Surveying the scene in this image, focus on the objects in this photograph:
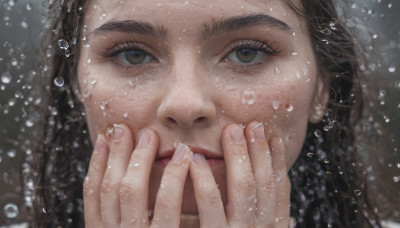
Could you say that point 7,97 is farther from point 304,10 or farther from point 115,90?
point 304,10

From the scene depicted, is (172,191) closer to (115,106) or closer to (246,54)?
(115,106)

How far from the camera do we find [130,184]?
1.22 meters

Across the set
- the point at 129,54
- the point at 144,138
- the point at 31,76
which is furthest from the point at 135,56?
the point at 31,76

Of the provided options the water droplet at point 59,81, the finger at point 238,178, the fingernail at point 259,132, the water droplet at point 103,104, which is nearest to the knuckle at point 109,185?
the water droplet at point 103,104

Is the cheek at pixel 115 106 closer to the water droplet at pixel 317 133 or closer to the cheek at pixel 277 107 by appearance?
the cheek at pixel 277 107

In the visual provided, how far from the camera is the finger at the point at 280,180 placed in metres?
1.31

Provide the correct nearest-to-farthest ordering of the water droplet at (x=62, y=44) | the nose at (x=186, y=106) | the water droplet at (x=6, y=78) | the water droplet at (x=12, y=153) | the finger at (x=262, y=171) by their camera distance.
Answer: the nose at (x=186, y=106), the finger at (x=262, y=171), the water droplet at (x=62, y=44), the water droplet at (x=6, y=78), the water droplet at (x=12, y=153)

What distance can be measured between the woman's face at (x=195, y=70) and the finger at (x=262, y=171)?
0.05 meters

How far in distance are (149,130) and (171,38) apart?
28 cm

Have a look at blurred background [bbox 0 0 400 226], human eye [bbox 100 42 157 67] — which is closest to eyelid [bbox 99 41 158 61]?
human eye [bbox 100 42 157 67]

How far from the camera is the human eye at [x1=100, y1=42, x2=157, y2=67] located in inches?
53.1

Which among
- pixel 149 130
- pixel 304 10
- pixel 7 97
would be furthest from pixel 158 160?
pixel 7 97

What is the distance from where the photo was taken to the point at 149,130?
1251 millimetres

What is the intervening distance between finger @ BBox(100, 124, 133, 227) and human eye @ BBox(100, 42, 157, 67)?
0.72 ft
